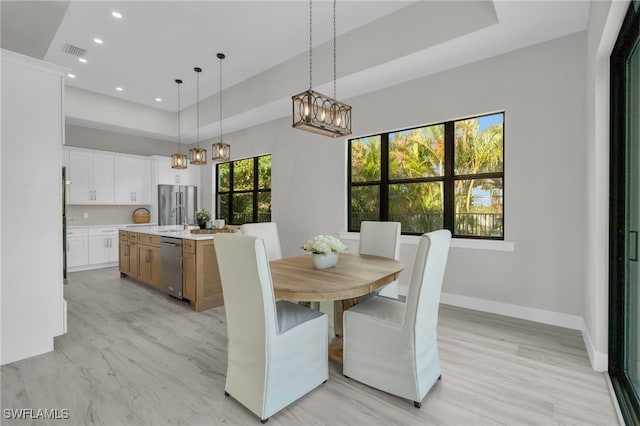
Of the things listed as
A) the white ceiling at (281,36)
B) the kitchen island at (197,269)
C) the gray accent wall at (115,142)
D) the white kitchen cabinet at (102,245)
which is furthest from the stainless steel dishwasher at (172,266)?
the gray accent wall at (115,142)

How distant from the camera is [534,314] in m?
3.22

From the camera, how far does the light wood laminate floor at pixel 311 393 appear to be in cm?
179

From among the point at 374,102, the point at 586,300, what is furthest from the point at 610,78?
the point at 374,102

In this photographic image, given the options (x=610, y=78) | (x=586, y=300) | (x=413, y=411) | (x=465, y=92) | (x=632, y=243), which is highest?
(x=465, y=92)

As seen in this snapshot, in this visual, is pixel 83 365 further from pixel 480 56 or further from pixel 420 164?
pixel 480 56

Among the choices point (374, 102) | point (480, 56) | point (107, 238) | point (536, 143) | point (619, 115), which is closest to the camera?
point (619, 115)

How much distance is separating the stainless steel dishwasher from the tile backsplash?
11.0 feet

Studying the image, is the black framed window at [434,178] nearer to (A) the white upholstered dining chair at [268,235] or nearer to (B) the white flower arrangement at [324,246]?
(A) the white upholstered dining chair at [268,235]

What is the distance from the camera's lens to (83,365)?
93.7 inches

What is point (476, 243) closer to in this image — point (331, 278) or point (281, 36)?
point (331, 278)

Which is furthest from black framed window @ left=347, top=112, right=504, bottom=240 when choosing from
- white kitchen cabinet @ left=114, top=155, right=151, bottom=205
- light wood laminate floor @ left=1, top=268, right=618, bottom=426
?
white kitchen cabinet @ left=114, top=155, right=151, bottom=205

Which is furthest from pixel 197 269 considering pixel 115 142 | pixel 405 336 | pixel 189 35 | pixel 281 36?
pixel 115 142

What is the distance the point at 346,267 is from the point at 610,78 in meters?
2.31

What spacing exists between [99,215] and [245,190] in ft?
9.92
